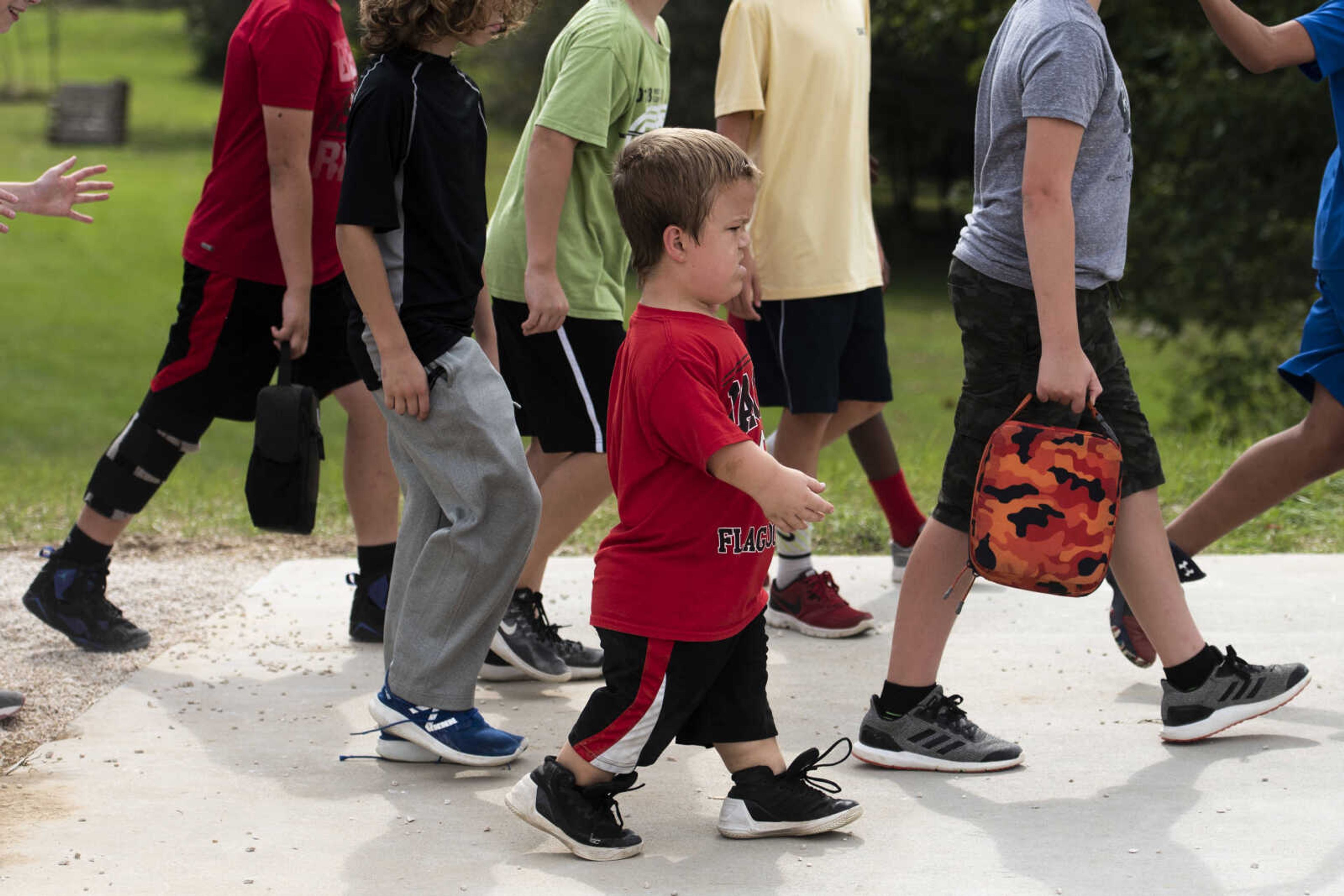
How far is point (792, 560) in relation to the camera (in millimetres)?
4824

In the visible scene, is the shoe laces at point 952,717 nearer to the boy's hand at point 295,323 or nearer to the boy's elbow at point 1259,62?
the boy's elbow at point 1259,62

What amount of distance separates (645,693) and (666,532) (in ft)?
1.02

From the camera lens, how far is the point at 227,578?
5414 millimetres

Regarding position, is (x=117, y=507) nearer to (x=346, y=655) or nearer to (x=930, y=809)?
(x=346, y=655)

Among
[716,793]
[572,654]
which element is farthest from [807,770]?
[572,654]

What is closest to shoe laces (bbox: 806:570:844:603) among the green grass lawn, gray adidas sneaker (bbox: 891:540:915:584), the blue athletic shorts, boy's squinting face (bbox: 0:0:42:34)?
gray adidas sneaker (bbox: 891:540:915:584)

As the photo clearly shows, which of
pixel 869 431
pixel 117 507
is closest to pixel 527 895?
pixel 117 507

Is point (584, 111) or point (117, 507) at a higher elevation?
point (584, 111)

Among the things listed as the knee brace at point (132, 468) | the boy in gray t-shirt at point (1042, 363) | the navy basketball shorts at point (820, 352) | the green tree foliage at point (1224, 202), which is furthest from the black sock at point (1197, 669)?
the green tree foliage at point (1224, 202)

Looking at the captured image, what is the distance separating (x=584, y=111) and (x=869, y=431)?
1.73 m

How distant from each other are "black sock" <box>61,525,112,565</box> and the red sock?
244 centimetres

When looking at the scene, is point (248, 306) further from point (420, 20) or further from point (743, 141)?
point (743, 141)

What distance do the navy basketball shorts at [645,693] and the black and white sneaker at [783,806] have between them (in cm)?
18

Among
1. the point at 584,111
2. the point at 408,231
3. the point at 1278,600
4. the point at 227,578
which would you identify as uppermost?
the point at 584,111
